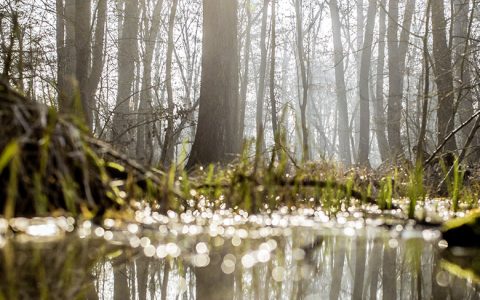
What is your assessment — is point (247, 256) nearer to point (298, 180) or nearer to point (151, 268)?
point (151, 268)

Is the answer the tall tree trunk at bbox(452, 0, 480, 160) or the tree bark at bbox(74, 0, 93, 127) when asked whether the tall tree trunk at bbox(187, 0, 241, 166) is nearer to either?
the tree bark at bbox(74, 0, 93, 127)

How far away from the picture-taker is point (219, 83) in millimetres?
8453

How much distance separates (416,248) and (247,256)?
87 cm

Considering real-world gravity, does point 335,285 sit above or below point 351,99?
below

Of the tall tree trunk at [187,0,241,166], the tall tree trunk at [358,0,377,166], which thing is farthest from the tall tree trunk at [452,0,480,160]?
the tall tree trunk at [187,0,241,166]

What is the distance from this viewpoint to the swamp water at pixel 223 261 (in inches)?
70.8

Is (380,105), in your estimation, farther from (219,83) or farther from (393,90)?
(219,83)

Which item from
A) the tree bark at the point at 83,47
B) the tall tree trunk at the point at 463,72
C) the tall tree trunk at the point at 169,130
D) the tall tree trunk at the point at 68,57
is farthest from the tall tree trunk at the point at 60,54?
the tall tree trunk at the point at 463,72

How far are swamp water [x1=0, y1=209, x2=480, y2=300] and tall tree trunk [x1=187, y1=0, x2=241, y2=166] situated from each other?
4721 mm

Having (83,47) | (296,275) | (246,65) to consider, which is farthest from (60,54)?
(246,65)

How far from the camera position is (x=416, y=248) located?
111 inches

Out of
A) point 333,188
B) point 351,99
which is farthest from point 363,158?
point 351,99

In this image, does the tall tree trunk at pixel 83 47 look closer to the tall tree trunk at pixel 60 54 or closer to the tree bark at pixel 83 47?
the tree bark at pixel 83 47

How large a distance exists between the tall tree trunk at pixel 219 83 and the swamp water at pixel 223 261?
4.72 metres
